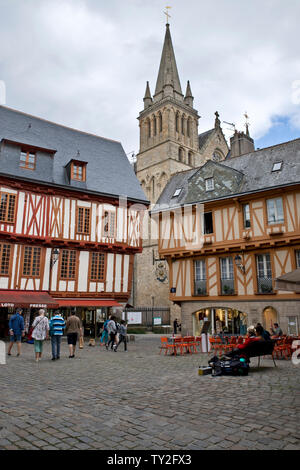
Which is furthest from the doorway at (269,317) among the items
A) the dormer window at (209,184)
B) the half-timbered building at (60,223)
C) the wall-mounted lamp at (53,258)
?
the wall-mounted lamp at (53,258)

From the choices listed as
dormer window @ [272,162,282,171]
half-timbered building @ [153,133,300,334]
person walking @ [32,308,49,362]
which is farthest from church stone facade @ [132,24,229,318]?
person walking @ [32,308,49,362]

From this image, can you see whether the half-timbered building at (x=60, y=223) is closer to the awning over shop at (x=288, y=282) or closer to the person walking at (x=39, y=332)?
the person walking at (x=39, y=332)

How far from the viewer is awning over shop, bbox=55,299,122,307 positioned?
57.6 ft

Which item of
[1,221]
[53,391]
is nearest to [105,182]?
[1,221]

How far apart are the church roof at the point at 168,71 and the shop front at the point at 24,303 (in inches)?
1200

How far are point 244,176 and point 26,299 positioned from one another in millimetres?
11925

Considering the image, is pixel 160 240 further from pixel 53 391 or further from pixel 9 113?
pixel 53 391

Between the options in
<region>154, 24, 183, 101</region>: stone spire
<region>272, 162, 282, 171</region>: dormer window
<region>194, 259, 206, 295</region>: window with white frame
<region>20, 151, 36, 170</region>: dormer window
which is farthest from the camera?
<region>154, 24, 183, 101</region>: stone spire

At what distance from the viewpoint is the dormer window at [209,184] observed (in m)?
18.1

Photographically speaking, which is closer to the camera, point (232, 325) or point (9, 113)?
point (232, 325)

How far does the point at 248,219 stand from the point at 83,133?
42.0ft

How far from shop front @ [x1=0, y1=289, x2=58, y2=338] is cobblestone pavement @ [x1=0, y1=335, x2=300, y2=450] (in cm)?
771

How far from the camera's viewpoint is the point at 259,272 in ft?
51.9

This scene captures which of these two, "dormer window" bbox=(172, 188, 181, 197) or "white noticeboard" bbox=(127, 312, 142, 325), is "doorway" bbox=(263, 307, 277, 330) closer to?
"dormer window" bbox=(172, 188, 181, 197)
